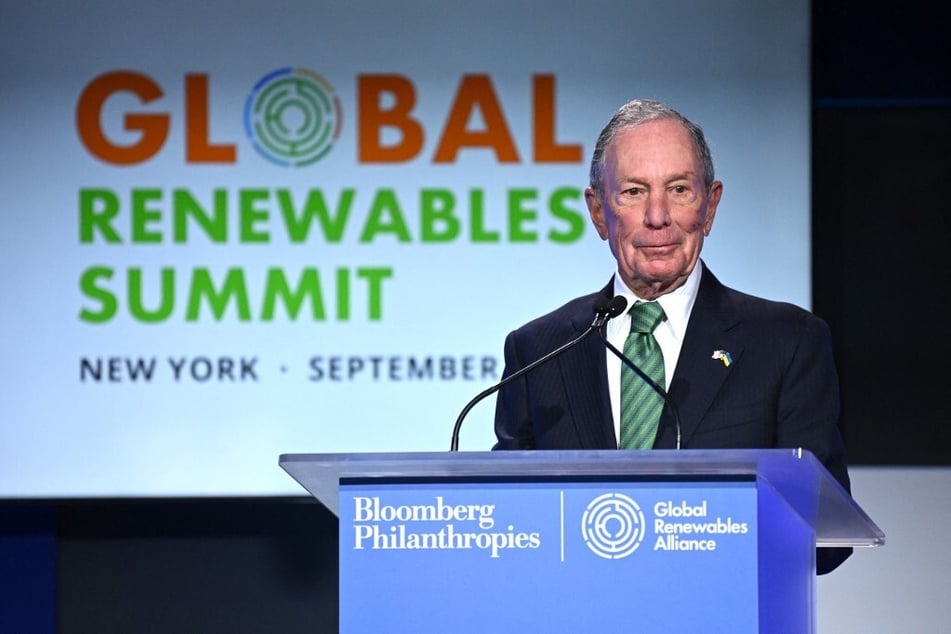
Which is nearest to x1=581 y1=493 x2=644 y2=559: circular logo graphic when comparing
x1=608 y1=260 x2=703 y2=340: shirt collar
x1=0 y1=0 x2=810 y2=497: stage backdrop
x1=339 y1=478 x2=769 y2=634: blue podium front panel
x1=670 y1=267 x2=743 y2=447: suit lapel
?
x1=339 y1=478 x2=769 y2=634: blue podium front panel

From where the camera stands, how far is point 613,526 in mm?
1616

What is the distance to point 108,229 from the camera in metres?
3.92

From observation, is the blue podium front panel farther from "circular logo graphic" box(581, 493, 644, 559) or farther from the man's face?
the man's face

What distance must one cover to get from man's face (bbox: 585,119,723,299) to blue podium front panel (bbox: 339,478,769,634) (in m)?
0.68

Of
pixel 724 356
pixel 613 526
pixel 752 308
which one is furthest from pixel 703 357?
pixel 613 526

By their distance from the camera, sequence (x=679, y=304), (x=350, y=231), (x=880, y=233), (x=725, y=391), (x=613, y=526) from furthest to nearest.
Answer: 1. (x=880, y=233)
2. (x=350, y=231)
3. (x=679, y=304)
4. (x=725, y=391)
5. (x=613, y=526)

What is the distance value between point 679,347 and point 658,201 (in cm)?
24

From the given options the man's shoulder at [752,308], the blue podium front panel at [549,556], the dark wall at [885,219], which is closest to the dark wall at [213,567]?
the dark wall at [885,219]

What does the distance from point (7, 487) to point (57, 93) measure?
3.72 feet

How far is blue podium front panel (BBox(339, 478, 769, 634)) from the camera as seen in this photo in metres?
1.60

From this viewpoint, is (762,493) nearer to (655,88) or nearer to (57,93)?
(655,88)

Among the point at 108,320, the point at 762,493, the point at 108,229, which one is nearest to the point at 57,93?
the point at 108,229

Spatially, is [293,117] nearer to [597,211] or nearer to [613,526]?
[597,211]

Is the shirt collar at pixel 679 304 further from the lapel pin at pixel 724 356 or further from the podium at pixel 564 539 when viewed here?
the podium at pixel 564 539
